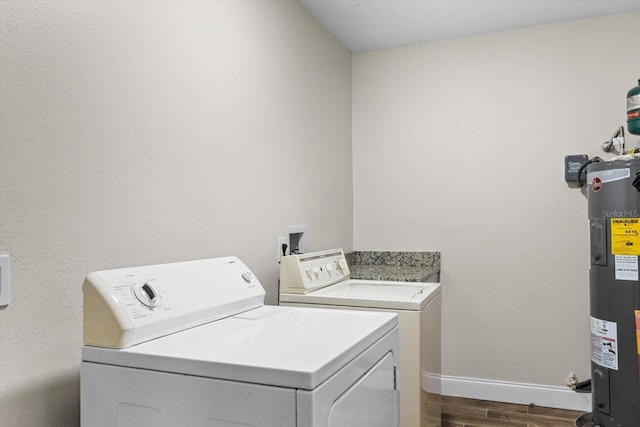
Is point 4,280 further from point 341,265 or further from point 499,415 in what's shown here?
point 499,415

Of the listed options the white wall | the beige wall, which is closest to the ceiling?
the beige wall

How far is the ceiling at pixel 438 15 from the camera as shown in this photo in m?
2.72

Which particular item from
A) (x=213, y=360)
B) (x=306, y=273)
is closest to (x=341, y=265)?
(x=306, y=273)

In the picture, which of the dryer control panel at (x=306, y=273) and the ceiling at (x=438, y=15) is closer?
the dryer control panel at (x=306, y=273)

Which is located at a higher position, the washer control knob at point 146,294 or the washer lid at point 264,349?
the washer control knob at point 146,294

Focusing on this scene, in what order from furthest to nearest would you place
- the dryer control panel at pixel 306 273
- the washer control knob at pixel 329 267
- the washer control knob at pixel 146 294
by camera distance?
1. the washer control knob at pixel 329 267
2. the dryer control panel at pixel 306 273
3. the washer control knob at pixel 146 294

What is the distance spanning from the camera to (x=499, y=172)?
3137 mm

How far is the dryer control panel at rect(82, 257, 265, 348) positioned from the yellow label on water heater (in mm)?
1721

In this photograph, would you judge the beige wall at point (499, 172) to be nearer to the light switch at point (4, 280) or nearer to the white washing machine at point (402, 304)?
the white washing machine at point (402, 304)

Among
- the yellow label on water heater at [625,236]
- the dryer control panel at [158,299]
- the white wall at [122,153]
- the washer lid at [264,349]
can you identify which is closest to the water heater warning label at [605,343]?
the yellow label on water heater at [625,236]

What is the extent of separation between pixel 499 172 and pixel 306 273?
1.65 m

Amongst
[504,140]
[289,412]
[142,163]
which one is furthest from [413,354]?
[504,140]

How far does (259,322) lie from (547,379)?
2.37m

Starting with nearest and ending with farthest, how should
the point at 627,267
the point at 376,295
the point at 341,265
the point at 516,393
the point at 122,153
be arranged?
the point at 122,153 → the point at 376,295 → the point at 627,267 → the point at 341,265 → the point at 516,393
